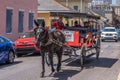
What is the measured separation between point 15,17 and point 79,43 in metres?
15.0

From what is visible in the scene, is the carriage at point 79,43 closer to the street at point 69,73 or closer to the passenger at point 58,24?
the passenger at point 58,24

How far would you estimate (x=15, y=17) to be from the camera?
1224 inches

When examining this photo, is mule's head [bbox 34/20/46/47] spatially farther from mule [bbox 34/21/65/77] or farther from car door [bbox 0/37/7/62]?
car door [bbox 0/37/7/62]

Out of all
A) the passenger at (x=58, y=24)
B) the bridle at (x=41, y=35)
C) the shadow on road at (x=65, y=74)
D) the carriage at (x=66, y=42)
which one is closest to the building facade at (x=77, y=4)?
the carriage at (x=66, y=42)

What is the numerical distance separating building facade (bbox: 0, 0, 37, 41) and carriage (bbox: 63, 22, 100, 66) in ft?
36.9

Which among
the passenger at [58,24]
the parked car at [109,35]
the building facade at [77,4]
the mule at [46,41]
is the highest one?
the building facade at [77,4]

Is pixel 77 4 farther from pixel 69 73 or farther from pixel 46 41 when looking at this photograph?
pixel 46 41

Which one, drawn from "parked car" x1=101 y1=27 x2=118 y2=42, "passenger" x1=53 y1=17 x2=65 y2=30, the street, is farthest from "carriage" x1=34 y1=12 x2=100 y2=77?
"parked car" x1=101 y1=27 x2=118 y2=42

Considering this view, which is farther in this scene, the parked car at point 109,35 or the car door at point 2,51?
the parked car at point 109,35

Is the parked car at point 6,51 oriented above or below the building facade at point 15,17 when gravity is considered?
below

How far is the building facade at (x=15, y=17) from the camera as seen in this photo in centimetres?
2834

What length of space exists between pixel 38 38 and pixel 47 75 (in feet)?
5.13

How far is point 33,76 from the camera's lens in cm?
1348

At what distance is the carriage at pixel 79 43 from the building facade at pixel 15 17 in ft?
36.9
